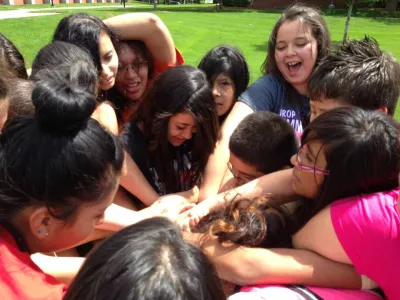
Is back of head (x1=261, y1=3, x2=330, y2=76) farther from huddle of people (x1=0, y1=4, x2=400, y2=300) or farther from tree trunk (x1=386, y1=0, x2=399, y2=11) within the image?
tree trunk (x1=386, y1=0, x2=399, y2=11)

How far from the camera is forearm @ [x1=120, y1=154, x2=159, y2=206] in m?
2.67

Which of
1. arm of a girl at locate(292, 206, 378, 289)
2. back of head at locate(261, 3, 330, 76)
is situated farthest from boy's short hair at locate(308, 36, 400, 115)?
arm of a girl at locate(292, 206, 378, 289)

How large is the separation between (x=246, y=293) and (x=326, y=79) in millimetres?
1458

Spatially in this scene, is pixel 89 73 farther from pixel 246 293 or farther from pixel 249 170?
pixel 246 293

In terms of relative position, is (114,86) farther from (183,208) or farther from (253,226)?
(253,226)

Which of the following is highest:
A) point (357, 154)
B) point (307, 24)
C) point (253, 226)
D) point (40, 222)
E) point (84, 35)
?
point (307, 24)

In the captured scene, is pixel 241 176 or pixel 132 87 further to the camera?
pixel 132 87

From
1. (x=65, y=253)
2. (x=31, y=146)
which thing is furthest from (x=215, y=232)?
(x=65, y=253)

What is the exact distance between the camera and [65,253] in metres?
2.45

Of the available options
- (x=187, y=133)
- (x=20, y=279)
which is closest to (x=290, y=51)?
(x=187, y=133)

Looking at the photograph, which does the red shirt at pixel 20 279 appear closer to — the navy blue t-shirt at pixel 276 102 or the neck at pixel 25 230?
the neck at pixel 25 230

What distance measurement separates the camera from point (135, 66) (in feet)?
10.9

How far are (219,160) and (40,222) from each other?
1536 millimetres

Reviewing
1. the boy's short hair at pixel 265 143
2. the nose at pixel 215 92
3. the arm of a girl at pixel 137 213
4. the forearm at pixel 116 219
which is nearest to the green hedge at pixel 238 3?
the nose at pixel 215 92
